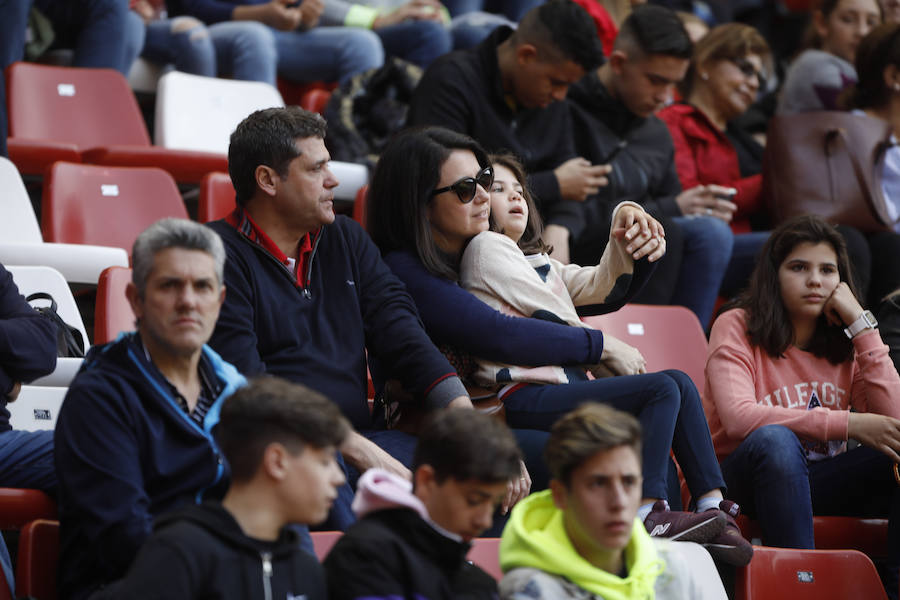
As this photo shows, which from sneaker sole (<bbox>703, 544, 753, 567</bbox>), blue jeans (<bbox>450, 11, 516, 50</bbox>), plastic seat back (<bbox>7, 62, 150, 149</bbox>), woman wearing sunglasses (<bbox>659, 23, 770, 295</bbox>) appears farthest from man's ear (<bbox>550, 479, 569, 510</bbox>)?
blue jeans (<bbox>450, 11, 516, 50</bbox>)

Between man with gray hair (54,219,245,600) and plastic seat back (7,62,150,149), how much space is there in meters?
2.52

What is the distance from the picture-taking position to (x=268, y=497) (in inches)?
71.6

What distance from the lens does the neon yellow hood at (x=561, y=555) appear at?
2.06 metres

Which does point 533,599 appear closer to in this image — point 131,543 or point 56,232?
point 131,543

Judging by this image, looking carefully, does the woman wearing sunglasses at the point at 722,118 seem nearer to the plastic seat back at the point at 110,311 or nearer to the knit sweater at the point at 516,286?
the knit sweater at the point at 516,286

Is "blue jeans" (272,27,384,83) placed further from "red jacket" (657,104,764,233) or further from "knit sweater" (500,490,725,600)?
"knit sweater" (500,490,725,600)

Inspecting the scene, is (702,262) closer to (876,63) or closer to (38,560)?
(876,63)

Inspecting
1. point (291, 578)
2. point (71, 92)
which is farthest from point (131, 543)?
point (71, 92)

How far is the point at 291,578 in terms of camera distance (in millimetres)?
1814

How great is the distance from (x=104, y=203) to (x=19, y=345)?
4.67ft

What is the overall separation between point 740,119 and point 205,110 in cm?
249

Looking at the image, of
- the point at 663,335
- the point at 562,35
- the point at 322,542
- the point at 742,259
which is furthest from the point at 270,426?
the point at 742,259

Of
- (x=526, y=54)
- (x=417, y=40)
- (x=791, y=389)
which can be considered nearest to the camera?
(x=791, y=389)

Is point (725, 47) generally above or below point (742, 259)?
above
